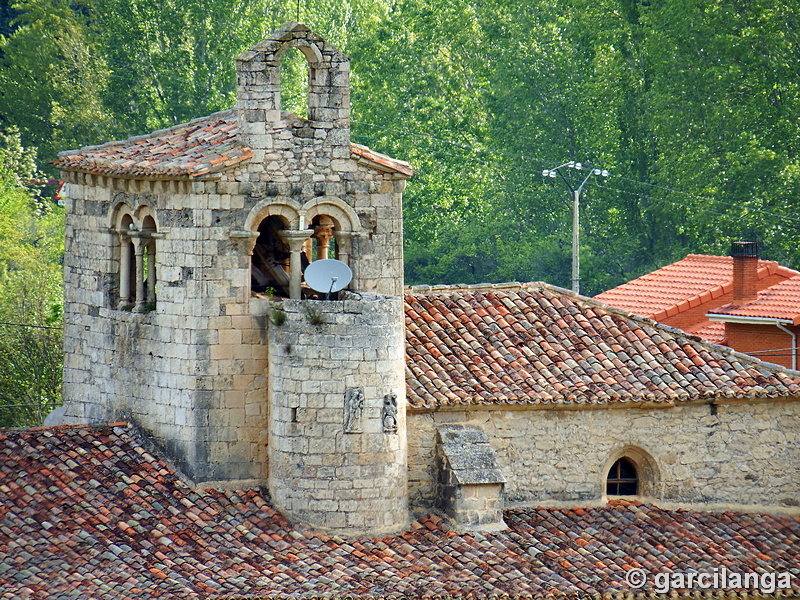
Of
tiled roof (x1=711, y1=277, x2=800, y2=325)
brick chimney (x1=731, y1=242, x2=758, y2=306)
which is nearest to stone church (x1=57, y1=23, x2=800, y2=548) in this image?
tiled roof (x1=711, y1=277, x2=800, y2=325)

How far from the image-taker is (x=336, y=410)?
94.4ft

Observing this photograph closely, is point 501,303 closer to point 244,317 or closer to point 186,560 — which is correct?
point 244,317

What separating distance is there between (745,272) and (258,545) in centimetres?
1935

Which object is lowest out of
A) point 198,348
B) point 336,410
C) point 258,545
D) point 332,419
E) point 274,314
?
point 258,545

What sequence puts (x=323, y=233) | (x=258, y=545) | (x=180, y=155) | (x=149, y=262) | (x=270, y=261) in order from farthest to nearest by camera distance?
(x=323, y=233) < (x=270, y=261) < (x=149, y=262) < (x=180, y=155) < (x=258, y=545)

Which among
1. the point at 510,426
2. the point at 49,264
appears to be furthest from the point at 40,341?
the point at 510,426

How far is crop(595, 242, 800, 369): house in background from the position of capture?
137 feet

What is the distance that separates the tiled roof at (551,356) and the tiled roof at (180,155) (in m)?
3.37

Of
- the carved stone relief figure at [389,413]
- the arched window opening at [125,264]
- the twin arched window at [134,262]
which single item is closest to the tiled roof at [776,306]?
the carved stone relief figure at [389,413]

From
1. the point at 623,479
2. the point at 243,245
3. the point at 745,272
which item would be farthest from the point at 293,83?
the point at 243,245

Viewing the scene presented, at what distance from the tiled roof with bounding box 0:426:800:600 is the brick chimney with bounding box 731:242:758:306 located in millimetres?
13069

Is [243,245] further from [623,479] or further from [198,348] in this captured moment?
[623,479]

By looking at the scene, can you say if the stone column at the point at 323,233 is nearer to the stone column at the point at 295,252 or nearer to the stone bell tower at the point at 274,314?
the stone bell tower at the point at 274,314

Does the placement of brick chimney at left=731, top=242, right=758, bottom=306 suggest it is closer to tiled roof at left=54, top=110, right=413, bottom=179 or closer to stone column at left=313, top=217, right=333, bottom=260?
stone column at left=313, top=217, right=333, bottom=260
